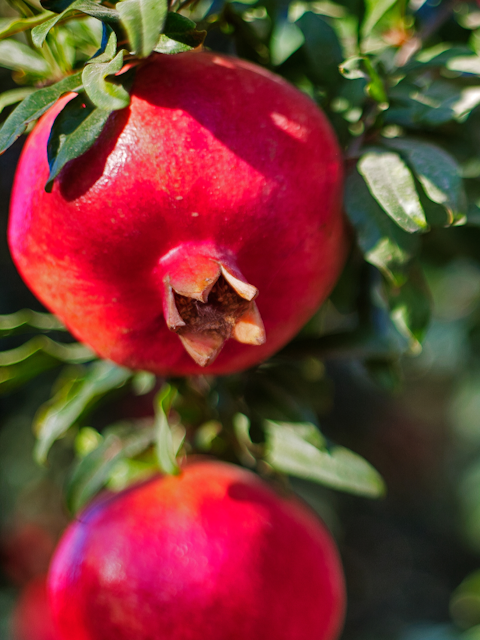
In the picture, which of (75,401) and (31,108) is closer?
(31,108)

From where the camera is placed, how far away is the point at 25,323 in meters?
0.93

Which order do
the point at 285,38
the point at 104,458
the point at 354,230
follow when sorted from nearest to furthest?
the point at 354,230 → the point at 104,458 → the point at 285,38

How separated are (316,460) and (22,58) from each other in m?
0.68

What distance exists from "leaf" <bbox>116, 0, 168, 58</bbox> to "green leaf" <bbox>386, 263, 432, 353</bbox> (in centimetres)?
48

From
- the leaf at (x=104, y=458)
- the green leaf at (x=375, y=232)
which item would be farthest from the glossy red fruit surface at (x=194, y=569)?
the green leaf at (x=375, y=232)

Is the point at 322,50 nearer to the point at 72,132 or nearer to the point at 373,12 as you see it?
the point at 373,12

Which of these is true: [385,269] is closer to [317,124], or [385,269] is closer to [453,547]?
[317,124]

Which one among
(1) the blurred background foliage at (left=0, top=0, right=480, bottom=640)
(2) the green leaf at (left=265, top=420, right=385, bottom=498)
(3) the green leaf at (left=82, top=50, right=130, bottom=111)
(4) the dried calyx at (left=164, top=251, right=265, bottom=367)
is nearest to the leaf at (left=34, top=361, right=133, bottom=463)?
(1) the blurred background foliage at (left=0, top=0, right=480, bottom=640)

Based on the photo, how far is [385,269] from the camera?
2.35ft

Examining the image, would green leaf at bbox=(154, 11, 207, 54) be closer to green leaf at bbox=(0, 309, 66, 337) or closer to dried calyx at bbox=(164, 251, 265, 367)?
dried calyx at bbox=(164, 251, 265, 367)

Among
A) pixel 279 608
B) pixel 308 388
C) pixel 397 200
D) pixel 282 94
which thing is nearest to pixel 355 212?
pixel 397 200

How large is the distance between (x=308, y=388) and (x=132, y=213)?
1.74 feet

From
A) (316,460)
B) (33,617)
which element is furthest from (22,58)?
(33,617)

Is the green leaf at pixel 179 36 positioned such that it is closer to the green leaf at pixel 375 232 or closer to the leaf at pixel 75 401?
the green leaf at pixel 375 232
